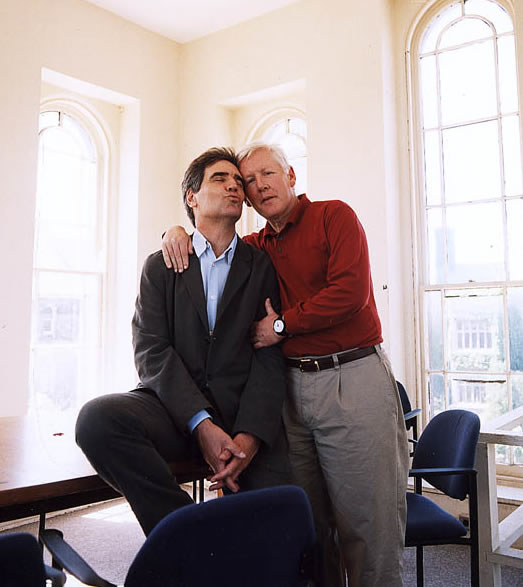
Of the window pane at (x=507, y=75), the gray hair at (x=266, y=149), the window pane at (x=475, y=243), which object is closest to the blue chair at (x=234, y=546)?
the gray hair at (x=266, y=149)

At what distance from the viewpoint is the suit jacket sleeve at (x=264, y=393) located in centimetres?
162

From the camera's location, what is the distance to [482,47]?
12.8 feet

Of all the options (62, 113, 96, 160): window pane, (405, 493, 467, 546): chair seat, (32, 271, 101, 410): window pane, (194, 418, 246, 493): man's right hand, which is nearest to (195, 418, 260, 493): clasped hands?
(194, 418, 246, 493): man's right hand

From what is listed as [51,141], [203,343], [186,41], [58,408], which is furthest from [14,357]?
[186,41]

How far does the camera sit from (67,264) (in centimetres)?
450

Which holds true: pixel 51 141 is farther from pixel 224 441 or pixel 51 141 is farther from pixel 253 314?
pixel 224 441

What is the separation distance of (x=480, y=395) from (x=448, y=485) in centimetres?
165

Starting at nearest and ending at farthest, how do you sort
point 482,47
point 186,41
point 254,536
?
point 254,536 → point 482,47 → point 186,41

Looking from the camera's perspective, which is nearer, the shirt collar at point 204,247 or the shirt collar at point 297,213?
the shirt collar at point 204,247

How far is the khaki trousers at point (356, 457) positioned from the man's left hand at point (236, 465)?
0.25m

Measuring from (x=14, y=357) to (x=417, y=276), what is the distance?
2.82 m

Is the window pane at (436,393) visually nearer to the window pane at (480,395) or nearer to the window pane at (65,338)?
the window pane at (480,395)

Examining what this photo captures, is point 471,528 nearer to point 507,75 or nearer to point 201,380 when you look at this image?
point 201,380

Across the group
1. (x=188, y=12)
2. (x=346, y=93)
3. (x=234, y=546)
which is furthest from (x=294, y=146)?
(x=234, y=546)
